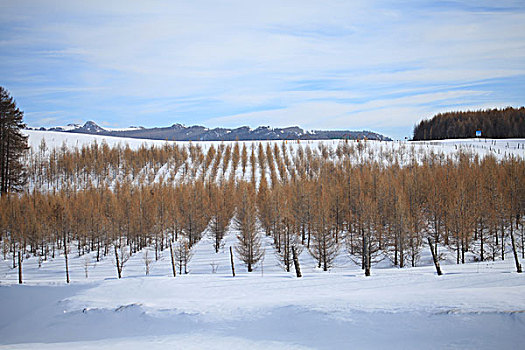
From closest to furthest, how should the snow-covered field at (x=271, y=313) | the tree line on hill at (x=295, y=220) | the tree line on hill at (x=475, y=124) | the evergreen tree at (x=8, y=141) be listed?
the snow-covered field at (x=271, y=313) < the tree line on hill at (x=295, y=220) < the evergreen tree at (x=8, y=141) < the tree line on hill at (x=475, y=124)

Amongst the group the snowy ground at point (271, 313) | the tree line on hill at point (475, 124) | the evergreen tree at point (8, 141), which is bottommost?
the snowy ground at point (271, 313)

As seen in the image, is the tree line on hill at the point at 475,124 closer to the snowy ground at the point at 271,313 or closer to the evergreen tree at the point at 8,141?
the snowy ground at the point at 271,313

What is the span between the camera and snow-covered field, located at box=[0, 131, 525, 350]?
11.4 m

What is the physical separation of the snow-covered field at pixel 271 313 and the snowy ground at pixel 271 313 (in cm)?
4

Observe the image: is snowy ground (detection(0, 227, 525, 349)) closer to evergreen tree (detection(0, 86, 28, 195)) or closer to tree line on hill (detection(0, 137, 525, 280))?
tree line on hill (detection(0, 137, 525, 280))

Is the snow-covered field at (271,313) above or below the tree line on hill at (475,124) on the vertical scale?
below

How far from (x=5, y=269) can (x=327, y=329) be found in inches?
1529

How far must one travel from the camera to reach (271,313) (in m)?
13.9

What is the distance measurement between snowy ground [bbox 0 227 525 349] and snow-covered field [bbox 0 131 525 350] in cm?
4

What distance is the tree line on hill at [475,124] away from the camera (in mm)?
114062

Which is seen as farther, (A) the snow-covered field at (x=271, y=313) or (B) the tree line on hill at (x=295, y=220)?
(B) the tree line on hill at (x=295, y=220)

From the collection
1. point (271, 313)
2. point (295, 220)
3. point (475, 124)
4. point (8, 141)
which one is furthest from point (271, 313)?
point (475, 124)

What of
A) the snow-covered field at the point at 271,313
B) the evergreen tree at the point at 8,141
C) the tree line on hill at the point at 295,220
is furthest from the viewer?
the evergreen tree at the point at 8,141

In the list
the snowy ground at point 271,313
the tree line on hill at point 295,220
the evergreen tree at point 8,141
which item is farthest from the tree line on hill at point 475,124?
the evergreen tree at point 8,141
